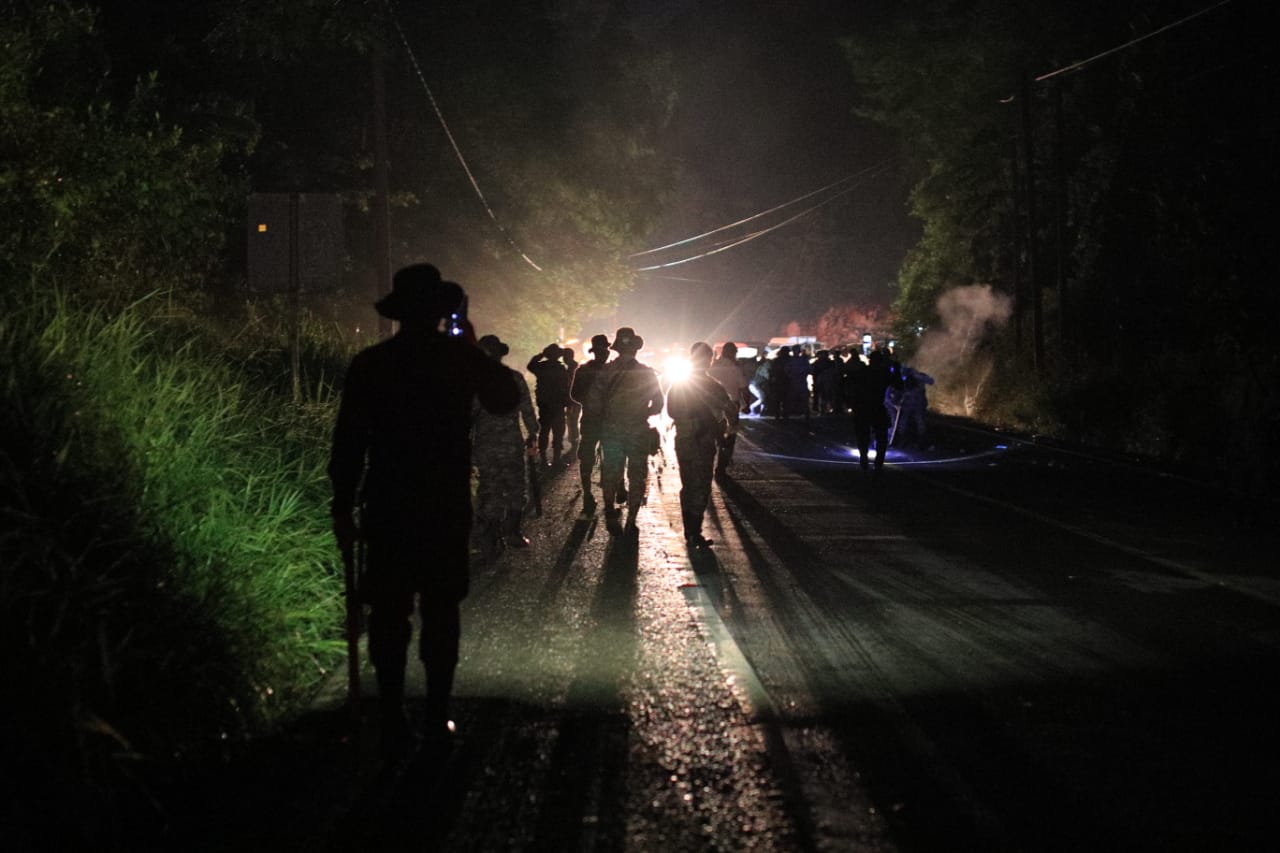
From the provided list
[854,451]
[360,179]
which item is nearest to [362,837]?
[854,451]

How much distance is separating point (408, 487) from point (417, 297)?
81 cm

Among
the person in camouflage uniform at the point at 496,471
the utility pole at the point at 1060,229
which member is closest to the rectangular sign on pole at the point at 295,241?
the person in camouflage uniform at the point at 496,471

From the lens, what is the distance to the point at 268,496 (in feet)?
27.9

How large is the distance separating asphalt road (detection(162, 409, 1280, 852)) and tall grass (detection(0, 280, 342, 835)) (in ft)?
1.36

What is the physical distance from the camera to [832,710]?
243 inches

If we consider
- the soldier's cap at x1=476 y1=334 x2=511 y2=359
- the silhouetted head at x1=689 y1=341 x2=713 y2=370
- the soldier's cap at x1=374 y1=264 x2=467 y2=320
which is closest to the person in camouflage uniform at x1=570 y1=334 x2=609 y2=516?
the silhouetted head at x1=689 y1=341 x2=713 y2=370

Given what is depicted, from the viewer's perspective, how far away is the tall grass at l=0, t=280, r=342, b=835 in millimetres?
4574

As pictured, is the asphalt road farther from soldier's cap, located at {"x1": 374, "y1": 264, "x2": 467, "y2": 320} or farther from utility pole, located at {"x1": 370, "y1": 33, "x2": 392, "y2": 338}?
utility pole, located at {"x1": 370, "y1": 33, "x2": 392, "y2": 338}

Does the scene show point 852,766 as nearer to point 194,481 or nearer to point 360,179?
point 194,481

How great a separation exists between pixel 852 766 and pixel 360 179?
2739 centimetres

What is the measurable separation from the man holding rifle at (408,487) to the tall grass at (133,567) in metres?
0.74

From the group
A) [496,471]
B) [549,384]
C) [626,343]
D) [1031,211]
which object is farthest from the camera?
[1031,211]

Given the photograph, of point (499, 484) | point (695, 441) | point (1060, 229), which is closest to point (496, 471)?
point (499, 484)

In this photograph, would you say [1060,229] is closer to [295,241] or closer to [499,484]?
[295,241]
